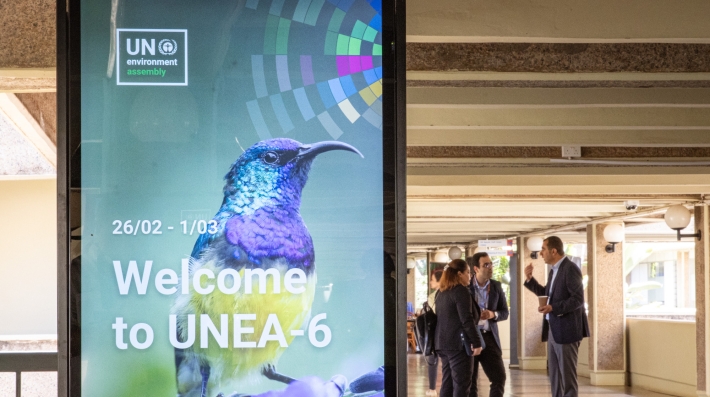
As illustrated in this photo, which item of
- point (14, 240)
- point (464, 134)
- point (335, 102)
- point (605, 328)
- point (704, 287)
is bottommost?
point (605, 328)

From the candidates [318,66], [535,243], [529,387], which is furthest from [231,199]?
[535,243]

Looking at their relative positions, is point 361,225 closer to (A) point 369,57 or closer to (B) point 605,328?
(A) point 369,57

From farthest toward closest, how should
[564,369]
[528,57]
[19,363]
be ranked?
[564,369] → [528,57] → [19,363]

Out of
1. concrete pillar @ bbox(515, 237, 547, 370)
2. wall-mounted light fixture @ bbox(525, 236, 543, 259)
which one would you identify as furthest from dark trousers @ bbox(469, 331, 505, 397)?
concrete pillar @ bbox(515, 237, 547, 370)

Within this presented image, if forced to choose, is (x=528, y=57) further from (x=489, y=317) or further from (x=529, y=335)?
(x=529, y=335)

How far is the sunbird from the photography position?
209 cm

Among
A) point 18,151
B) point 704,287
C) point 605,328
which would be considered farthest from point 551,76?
point 605,328

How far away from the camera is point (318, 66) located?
2143 millimetres

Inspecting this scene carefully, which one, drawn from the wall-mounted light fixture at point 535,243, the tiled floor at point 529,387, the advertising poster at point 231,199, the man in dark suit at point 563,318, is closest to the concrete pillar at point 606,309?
the tiled floor at point 529,387

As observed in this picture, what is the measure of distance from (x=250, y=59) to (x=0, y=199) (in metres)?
4.35

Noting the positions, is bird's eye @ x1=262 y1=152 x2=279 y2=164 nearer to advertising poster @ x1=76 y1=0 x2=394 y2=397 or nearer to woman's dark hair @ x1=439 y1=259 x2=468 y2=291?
advertising poster @ x1=76 y1=0 x2=394 y2=397

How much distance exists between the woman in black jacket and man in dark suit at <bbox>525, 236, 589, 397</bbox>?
2.10 feet

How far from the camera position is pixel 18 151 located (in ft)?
19.4

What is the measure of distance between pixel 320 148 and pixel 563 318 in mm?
5468
